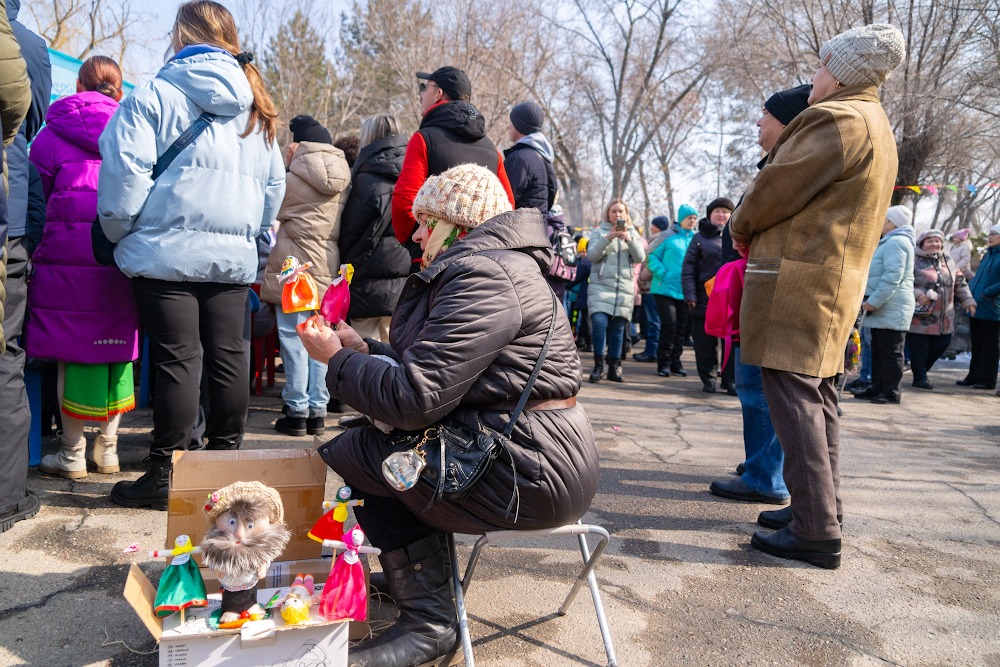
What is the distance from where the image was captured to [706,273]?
750 centimetres

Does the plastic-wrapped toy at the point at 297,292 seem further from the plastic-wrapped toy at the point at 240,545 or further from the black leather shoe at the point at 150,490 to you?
the black leather shoe at the point at 150,490

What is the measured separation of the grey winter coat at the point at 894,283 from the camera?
7176mm

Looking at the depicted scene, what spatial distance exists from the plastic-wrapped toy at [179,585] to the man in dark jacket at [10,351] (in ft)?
4.22

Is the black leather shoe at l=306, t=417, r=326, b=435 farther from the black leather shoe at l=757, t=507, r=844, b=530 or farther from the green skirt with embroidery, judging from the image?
the black leather shoe at l=757, t=507, r=844, b=530

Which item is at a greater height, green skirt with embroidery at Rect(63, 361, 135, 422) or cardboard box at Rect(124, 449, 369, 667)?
green skirt with embroidery at Rect(63, 361, 135, 422)

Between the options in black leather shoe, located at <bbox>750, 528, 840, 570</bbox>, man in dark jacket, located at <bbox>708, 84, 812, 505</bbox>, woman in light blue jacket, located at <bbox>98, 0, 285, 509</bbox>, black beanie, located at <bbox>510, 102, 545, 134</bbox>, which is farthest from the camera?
black beanie, located at <bbox>510, 102, 545, 134</bbox>

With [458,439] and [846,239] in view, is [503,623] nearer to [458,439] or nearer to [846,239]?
[458,439]

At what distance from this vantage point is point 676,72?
2527 cm

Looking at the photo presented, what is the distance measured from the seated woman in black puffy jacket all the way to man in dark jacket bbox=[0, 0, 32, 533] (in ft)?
4.96

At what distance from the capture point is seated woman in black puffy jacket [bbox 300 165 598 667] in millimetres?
1961

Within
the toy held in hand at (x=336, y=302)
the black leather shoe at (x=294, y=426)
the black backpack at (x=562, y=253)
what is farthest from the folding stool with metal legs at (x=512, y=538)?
the black backpack at (x=562, y=253)

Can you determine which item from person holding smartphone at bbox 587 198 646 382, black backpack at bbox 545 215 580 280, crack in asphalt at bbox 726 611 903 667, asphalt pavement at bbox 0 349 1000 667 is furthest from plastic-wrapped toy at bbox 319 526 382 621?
person holding smartphone at bbox 587 198 646 382

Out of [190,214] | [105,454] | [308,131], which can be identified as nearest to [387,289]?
[308,131]

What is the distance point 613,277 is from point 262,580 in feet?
18.3
